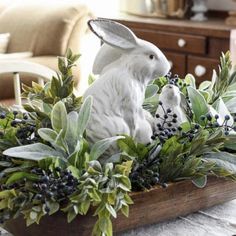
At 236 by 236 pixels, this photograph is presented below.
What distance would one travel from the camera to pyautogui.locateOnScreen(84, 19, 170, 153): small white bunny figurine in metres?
0.91

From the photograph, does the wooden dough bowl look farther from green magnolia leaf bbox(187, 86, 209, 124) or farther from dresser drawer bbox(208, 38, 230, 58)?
dresser drawer bbox(208, 38, 230, 58)

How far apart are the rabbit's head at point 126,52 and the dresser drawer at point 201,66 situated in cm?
176

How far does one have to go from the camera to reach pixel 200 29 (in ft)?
8.98

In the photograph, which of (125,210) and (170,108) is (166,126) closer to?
(170,108)

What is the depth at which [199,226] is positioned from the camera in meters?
0.94

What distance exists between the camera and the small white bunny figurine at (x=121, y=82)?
3.00ft

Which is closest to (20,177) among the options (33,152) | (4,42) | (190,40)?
(33,152)

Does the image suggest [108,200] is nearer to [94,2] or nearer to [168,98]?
[168,98]

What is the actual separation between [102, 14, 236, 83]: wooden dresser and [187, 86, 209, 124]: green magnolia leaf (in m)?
1.68

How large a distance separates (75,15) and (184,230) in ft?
7.55

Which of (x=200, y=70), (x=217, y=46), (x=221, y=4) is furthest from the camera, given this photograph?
(x=221, y=4)

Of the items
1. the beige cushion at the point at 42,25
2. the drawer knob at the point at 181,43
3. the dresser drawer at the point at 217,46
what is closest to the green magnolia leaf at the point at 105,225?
the dresser drawer at the point at 217,46

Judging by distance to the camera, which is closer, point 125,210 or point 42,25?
point 125,210

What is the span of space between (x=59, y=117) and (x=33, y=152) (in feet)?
0.24
